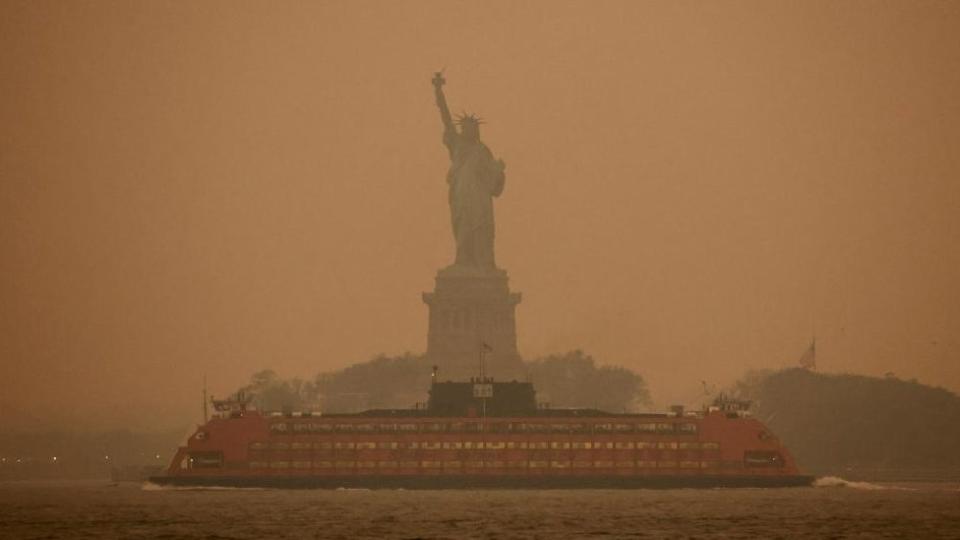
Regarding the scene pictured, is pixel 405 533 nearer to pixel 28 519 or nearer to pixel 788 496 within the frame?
pixel 28 519

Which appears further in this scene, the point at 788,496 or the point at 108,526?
the point at 788,496

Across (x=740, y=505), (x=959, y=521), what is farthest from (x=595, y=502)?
(x=959, y=521)

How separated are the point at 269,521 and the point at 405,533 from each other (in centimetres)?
1334

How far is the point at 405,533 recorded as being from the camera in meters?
156

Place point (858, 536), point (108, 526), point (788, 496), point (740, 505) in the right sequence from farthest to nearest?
1. point (788, 496)
2. point (740, 505)
3. point (108, 526)
4. point (858, 536)

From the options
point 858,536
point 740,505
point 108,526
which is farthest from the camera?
point 740,505

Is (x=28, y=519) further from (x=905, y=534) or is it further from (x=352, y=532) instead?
(x=905, y=534)

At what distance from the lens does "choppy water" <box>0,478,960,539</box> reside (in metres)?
156

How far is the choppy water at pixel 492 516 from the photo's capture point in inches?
6152

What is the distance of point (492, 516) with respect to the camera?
559 ft

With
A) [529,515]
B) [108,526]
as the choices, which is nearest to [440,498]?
[529,515]

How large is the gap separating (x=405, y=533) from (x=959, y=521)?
33.8m

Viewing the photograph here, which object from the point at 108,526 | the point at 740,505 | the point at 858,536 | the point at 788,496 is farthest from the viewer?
the point at 788,496

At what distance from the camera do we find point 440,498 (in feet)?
645
